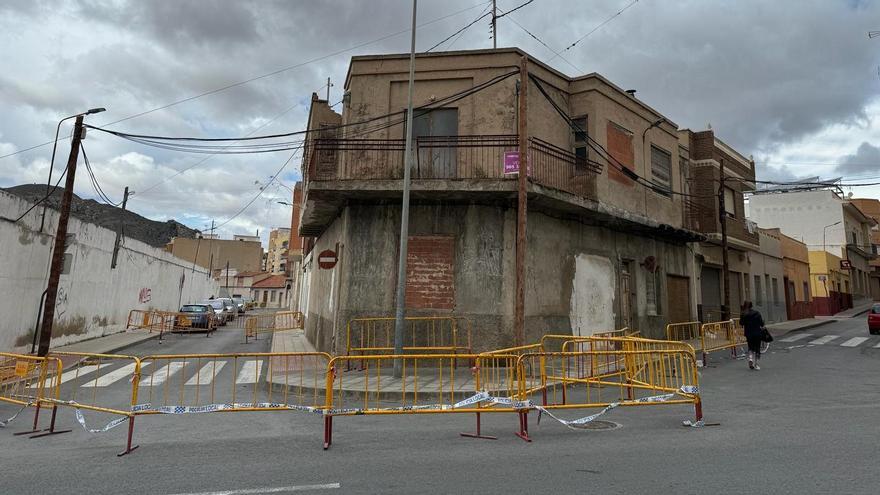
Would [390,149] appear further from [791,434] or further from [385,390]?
[791,434]

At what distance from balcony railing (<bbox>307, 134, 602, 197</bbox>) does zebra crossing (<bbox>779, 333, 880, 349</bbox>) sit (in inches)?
530

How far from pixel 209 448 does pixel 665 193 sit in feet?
55.4

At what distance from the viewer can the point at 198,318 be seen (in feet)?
79.8

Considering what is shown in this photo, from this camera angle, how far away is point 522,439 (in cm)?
577

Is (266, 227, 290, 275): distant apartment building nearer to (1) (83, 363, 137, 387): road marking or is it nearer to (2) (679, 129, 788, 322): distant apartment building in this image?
(2) (679, 129, 788, 322): distant apartment building

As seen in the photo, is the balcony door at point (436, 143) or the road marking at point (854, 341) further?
the road marking at point (854, 341)

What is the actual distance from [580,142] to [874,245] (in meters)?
55.4

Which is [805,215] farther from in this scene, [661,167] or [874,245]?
[661,167]

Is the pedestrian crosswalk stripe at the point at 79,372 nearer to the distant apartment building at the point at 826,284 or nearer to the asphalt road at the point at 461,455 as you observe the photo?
the asphalt road at the point at 461,455

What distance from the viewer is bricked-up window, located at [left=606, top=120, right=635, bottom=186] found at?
49.6ft

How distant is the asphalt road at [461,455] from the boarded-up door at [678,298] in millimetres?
10349

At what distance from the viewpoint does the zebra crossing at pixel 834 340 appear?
56.7 feet

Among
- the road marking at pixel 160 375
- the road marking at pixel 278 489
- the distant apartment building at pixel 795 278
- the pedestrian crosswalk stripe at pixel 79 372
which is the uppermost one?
the distant apartment building at pixel 795 278

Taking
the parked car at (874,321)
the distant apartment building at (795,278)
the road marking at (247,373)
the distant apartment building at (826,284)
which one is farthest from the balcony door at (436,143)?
the distant apartment building at (826,284)
